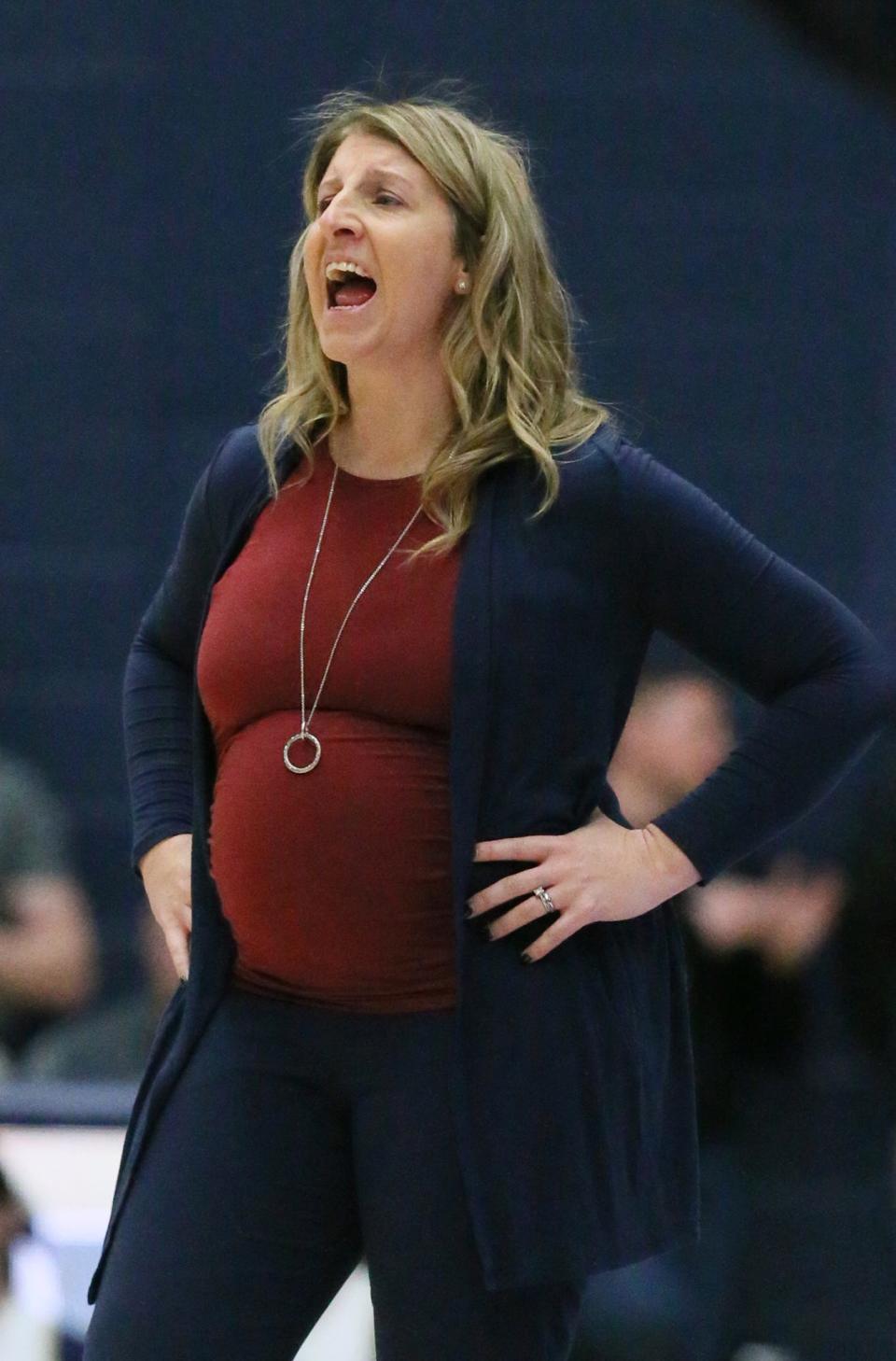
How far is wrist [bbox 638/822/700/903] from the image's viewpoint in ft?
6.88

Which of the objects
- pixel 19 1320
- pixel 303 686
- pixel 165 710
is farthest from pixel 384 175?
pixel 19 1320

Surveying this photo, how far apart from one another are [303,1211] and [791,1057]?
228 cm

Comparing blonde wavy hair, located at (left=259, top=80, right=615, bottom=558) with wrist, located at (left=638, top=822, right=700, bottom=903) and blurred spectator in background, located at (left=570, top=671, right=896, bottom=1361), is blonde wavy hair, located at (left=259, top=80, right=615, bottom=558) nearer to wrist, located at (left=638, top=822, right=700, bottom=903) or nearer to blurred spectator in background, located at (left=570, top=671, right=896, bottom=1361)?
wrist, located at (left=638, top=822, right=700, bottom=903)

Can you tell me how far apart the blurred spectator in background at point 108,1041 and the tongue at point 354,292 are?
235 centimetres

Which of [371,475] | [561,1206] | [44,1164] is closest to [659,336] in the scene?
[44,1164]

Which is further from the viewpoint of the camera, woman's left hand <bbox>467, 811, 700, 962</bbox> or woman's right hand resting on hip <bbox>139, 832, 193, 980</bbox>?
woman's right hand resting on hip <bbox>139, 832, 193, 980</bbox>

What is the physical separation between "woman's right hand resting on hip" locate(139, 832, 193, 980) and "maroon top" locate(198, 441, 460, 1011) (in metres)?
0.15

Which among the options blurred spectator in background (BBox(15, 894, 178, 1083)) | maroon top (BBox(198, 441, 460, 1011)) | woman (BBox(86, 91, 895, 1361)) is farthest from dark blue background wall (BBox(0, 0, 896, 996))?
maroon top (BBox(198, 441, 460, 1011))

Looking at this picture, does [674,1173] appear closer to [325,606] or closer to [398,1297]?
[398,1297]

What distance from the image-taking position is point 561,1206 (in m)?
1.98

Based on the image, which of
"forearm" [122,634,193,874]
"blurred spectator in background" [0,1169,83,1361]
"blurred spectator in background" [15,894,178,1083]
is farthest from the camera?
"blurred spectator in background" [15,894,178,1083]

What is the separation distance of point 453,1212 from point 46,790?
2884 millimetres

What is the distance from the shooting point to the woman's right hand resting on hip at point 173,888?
2262 millimetres

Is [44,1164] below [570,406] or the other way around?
below
